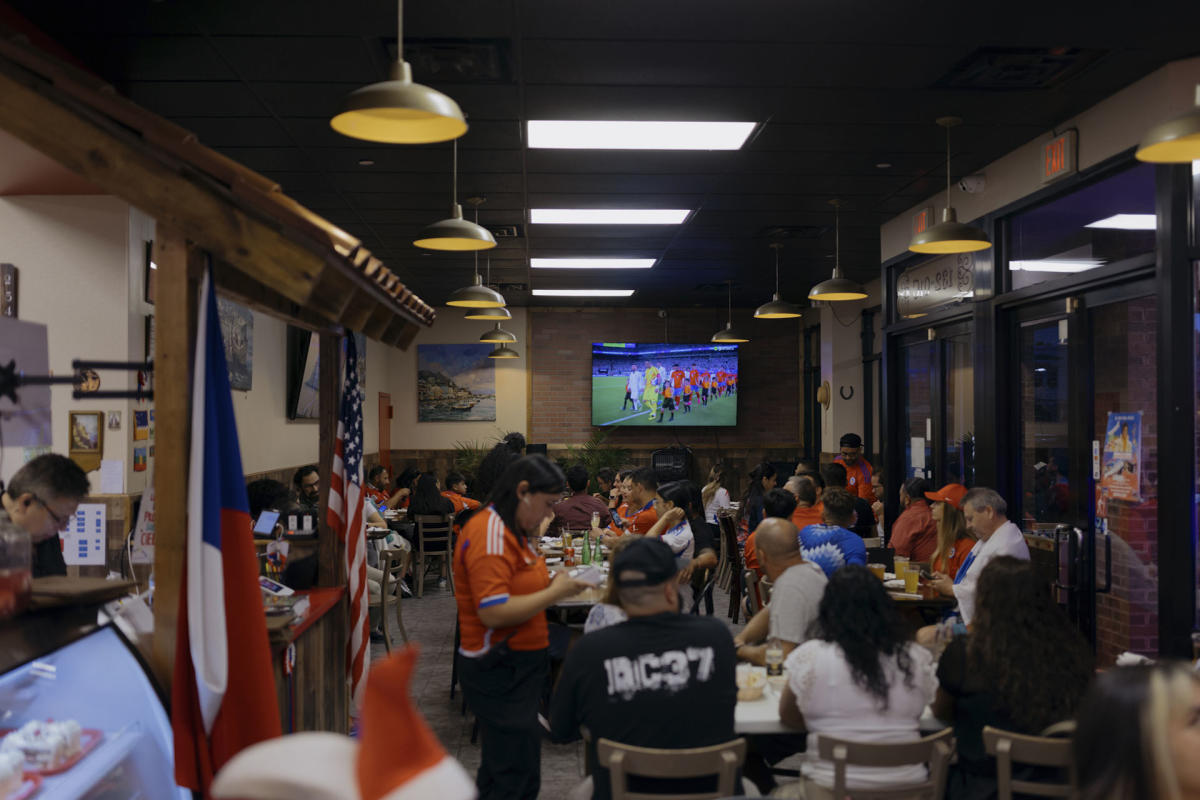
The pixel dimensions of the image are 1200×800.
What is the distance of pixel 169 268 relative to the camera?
277 centimetres

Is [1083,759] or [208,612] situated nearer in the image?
[1083,759]

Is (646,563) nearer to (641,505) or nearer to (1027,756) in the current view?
(1027,756)

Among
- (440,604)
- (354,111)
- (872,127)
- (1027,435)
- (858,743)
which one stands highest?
(872,127)

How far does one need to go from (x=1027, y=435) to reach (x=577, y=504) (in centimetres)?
334

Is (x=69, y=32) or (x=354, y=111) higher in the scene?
(x=69, y=32)

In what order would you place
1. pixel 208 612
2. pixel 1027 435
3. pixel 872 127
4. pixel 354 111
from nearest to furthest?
pixel 208 612 < pixel 354 111 < pixel 872 127 < pixel 1027 435

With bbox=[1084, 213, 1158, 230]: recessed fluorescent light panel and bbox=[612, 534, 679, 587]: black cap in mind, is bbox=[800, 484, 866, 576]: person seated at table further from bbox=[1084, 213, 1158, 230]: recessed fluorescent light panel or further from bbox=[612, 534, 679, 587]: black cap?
bbox=[612, 534, 679, 587]: black cap

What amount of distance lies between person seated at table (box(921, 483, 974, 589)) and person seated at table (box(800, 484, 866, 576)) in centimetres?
60

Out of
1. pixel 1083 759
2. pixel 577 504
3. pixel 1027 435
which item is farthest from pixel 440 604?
pixel 1083 759

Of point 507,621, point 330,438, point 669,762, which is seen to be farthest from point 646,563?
point 330,438

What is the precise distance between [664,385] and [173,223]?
43.5 ft

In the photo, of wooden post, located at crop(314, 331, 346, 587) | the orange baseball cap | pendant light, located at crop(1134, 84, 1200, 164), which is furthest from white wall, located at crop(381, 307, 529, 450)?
pendant light, located at crop(1134, 84, 1200, 164)

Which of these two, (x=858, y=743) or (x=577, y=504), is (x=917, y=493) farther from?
(x=858, y=743)

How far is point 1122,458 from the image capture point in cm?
565
